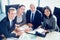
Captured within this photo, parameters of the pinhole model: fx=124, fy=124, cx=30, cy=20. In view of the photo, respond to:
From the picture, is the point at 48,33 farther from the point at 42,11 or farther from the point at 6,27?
the point at 6,27

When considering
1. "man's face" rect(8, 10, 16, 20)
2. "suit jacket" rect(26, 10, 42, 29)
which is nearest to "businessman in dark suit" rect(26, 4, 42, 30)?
"suit jacket" rect(26, 10, 42, 29)

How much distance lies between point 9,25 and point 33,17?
180 mm

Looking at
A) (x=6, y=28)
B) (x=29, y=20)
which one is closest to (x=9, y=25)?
(x=6, y=28)

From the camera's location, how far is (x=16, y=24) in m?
0.87

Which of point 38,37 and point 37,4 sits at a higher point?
Answer: point 37,4

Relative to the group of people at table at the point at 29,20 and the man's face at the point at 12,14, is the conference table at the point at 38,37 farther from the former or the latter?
the man's face at the point at 12,14

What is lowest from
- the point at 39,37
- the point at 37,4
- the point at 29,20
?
the point at 39,37

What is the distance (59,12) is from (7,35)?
0.40 meters

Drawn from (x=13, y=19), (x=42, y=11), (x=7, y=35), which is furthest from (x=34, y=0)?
(x=7, y=35)

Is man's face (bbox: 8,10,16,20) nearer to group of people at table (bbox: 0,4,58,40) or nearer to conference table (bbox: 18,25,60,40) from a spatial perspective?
group of people at table (bbox: 0,4,58,40)

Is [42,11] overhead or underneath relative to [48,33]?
overhead

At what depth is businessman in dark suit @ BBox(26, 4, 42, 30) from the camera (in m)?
0.89

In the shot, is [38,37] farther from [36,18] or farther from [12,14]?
[12,14]

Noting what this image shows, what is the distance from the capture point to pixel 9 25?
2.79 feet
